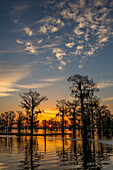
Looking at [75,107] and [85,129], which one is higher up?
[75,107]

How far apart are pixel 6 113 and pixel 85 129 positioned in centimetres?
7101

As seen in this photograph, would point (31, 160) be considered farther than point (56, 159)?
No

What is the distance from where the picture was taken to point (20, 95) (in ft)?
143

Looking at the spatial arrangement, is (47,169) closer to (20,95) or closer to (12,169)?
(12,169)

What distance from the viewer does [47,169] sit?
734cm

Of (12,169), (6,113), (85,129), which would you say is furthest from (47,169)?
(6,113)

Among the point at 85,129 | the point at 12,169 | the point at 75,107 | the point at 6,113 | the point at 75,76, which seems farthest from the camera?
the point at 6,113

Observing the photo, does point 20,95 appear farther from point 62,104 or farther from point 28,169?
point 28,169

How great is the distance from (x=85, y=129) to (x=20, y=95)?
21317 millimetres

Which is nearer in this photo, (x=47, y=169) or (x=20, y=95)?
(x=47, y=169)

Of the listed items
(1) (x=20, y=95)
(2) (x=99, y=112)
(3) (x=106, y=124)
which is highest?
(1) (x=20, y=95)

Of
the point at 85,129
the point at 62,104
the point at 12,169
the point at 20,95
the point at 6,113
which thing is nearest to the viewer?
the point at 12,169

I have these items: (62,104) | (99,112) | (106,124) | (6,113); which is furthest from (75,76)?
(6,113)

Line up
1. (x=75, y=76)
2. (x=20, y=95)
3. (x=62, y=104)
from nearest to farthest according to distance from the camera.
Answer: (x=75, y=76) → (x=20, y=95) → (x=62, y=104)
